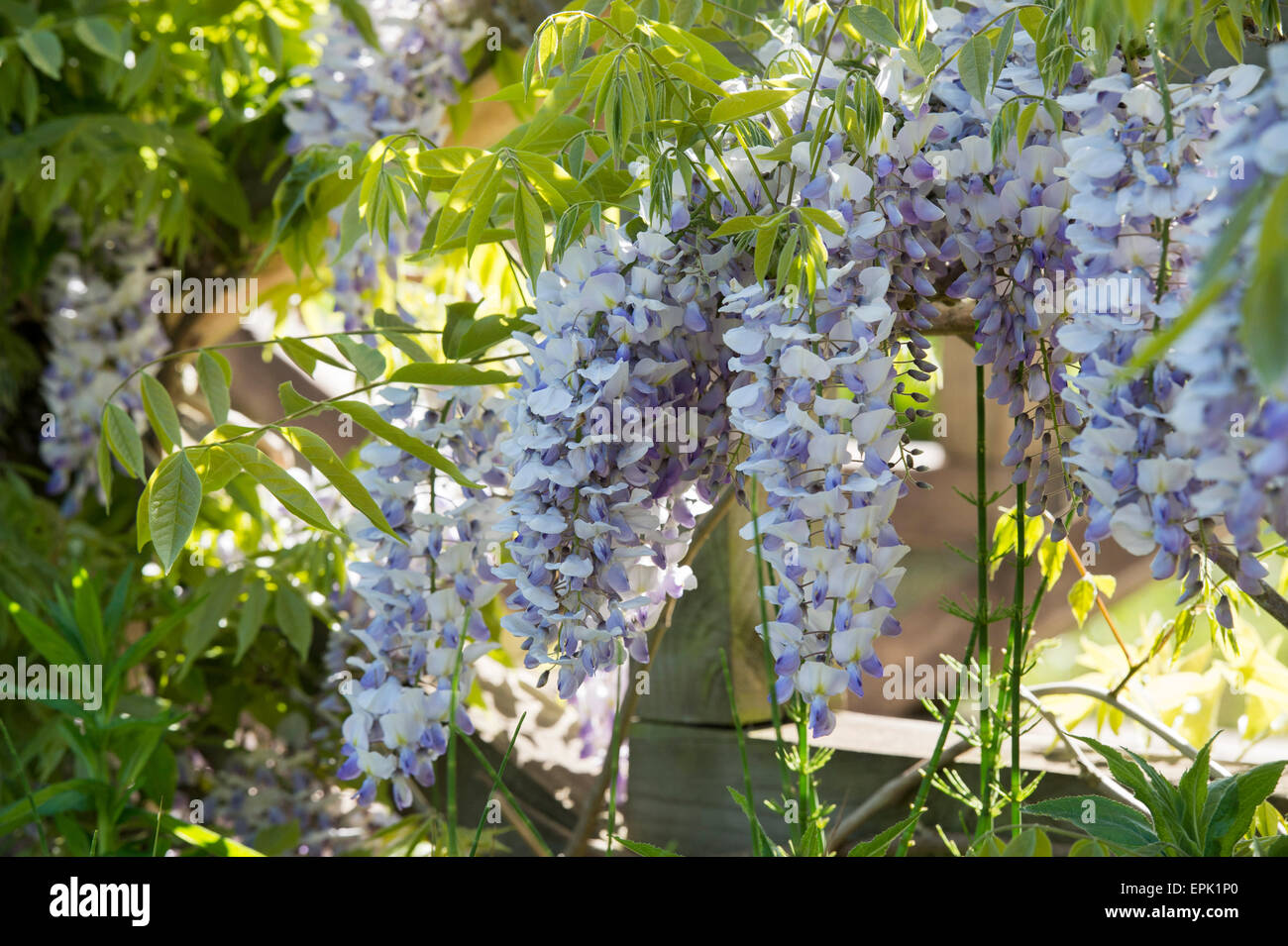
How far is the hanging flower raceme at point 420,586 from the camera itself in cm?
70

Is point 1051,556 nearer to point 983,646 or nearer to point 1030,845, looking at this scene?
point 983,646

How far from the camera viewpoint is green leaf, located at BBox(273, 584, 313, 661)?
51.2 inches

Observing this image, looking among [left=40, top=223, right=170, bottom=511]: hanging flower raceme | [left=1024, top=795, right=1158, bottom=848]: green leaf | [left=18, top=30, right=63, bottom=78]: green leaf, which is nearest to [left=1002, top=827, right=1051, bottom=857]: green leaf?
[left=1024, top=795, right=1158, bottom=848]: green leaf

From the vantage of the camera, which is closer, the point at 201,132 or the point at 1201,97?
the point at 1201,97

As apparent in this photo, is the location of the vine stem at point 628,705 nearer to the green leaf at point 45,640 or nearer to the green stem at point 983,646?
the green stem at point 983,646

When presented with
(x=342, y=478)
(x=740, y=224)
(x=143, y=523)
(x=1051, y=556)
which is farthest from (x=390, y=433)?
(x=1051, y=556)

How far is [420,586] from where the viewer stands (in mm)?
747

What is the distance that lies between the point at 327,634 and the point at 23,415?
2.03 ft

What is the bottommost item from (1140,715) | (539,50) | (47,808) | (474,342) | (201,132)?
(47,808)

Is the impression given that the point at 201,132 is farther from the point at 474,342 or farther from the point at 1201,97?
the point at 1201,97

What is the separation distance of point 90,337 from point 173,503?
1.29 metres

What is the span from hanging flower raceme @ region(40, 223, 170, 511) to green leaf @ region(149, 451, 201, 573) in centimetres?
114
